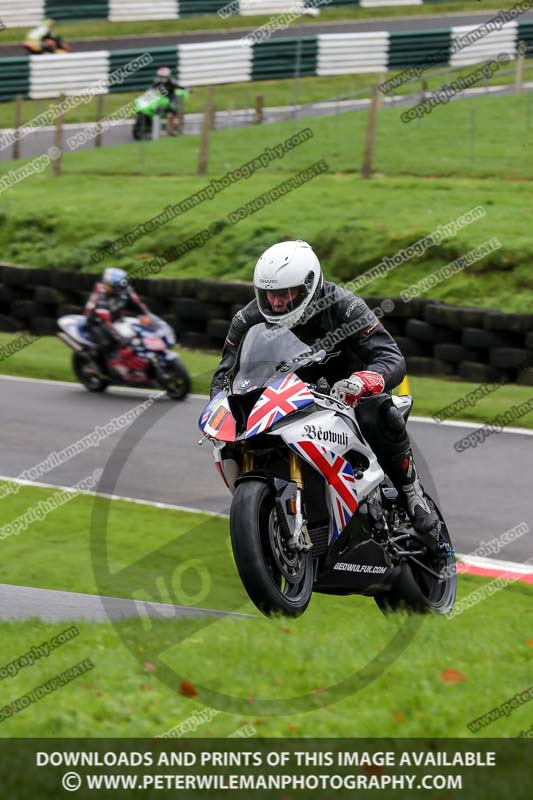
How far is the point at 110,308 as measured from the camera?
1507 centimetres

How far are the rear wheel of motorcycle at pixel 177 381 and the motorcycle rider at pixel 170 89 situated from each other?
1462 centimetres

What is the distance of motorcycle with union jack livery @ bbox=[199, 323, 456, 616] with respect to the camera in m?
5.74

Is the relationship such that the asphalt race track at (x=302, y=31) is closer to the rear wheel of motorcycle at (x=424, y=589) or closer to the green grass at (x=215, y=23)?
the green grass at (x=215, y=23)

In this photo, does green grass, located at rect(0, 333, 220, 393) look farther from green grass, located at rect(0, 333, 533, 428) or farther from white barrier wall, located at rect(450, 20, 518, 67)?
white barrier wall, located at rect(450, 20, 518, 67)

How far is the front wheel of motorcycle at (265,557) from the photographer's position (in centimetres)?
556

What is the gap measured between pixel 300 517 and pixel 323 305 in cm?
115

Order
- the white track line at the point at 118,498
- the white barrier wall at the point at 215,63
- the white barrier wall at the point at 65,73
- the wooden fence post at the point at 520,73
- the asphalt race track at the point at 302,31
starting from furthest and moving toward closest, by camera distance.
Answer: the asphalt race track at the point at 302,31 < the white barrier wall at the point at 215,63 < the white barrier wall at the point at 65,73 < the wooden fence post at the point at 520,73 < the white track line at the point at 118,498

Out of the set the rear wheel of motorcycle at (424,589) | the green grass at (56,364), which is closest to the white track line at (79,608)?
the rear wheel of motorcycle at (424,589)

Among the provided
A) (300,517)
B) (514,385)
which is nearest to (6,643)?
(300,517)

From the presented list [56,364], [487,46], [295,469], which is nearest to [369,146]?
[56,364]

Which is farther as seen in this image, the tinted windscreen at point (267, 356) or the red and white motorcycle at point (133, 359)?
the red and white motorcycle at point (133, 359)

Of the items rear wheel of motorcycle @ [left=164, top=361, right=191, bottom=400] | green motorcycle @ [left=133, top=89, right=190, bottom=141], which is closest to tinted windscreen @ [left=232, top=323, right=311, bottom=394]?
rear wheel of motorcycle @ [left=164, top=361, right=191, bottom=400]

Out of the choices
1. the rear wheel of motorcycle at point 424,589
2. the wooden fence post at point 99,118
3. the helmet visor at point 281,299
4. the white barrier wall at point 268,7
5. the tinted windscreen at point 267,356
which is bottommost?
the wooden fence post at point 99,118

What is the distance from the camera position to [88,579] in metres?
8.34
